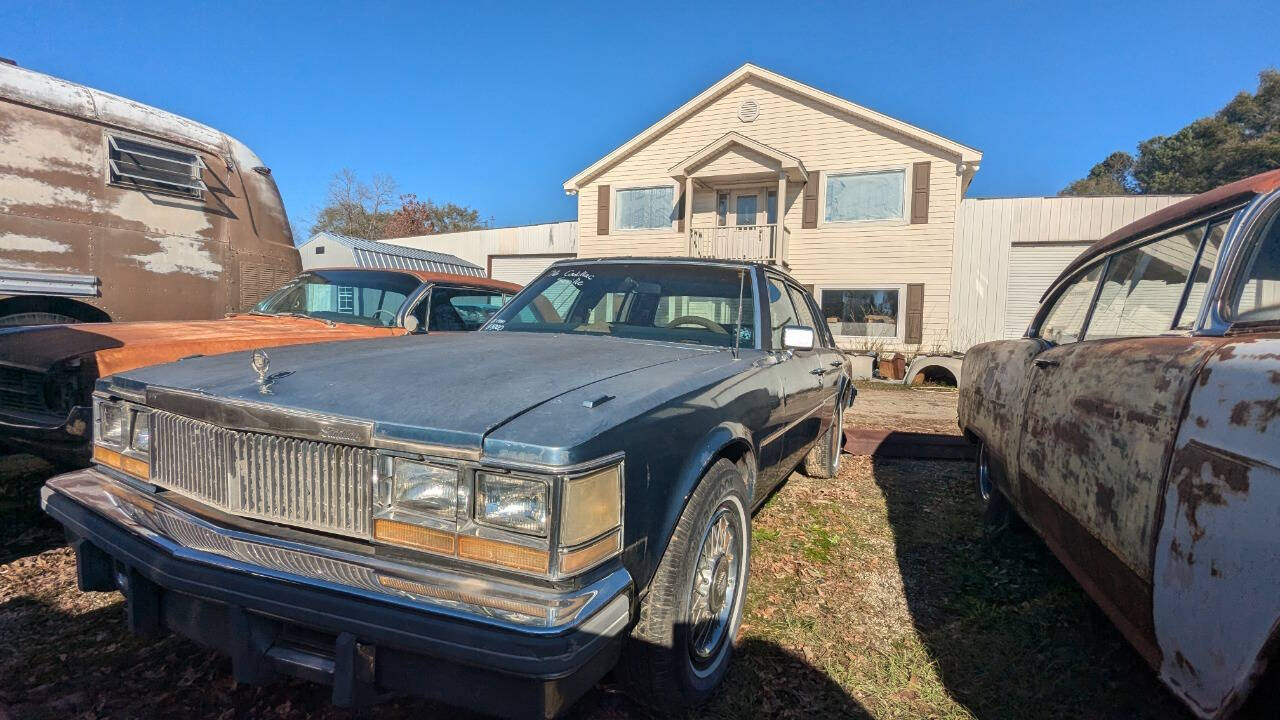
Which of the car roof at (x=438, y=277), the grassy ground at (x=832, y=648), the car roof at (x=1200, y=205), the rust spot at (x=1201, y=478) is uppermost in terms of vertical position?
the car roof at (x=1200, y=205)

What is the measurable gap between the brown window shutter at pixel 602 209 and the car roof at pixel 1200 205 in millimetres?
14574

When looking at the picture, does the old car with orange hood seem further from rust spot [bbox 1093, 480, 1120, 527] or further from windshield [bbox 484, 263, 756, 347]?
rust spot [bbox 1093, 480, 1120, 527]

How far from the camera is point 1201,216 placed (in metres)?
2.05

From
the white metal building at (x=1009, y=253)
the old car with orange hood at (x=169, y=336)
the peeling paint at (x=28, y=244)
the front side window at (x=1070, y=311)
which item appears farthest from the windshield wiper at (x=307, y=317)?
the white metal building at (x=1009, y=253)

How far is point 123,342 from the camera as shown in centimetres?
327

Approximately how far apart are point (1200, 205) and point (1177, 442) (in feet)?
3.43

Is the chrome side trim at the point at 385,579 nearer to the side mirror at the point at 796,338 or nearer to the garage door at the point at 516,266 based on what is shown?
the side mirror at the point at 796,338

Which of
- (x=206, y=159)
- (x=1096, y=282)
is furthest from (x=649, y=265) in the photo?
(x=206, y=159)

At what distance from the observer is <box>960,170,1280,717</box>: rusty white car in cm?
126

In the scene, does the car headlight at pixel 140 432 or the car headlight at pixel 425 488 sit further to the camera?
the car headlight at pixel 140 432

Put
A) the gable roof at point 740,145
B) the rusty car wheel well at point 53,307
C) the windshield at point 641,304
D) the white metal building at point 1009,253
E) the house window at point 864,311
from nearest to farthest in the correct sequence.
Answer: the windshield at point 641,304 < the rusty car wheel well at point 53,307 < the white metal building at point 1009,253 < the gable roof at point 740,145 < the house window at point 864,311

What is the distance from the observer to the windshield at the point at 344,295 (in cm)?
526

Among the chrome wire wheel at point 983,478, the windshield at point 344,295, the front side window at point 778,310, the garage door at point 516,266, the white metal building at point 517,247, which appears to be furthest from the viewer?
the garage door at point 516,266

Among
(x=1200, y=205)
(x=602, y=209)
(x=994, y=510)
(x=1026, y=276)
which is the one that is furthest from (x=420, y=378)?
(x=1026, y=276)
